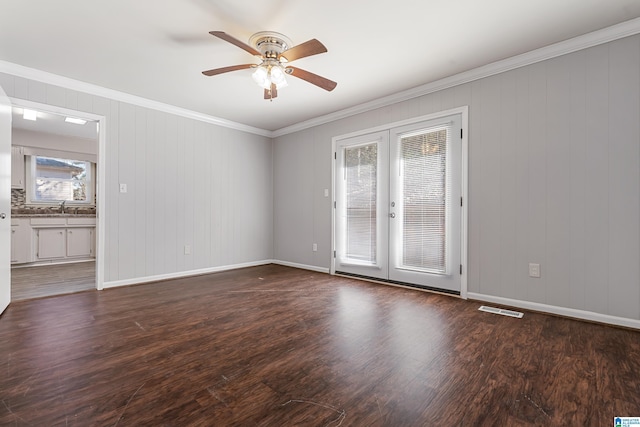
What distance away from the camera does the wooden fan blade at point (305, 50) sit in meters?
Answer: 2.23

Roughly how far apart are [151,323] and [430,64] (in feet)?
12.1

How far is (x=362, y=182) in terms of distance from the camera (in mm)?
4375

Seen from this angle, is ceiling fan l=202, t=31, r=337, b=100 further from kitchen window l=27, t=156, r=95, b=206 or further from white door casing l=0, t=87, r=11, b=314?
kitchen window l=27, t=156, r=95, b=206

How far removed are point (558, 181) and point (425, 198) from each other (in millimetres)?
1291

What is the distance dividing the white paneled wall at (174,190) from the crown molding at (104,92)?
0.06 metres

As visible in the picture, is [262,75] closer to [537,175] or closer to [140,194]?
[140,194]

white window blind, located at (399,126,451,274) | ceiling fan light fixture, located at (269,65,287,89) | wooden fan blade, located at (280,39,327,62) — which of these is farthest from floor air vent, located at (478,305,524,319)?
ceiling fan light fixture, located at (269,65,287,89)

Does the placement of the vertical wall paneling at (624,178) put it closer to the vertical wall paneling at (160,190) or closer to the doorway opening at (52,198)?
the vertical wall paneling at (160,190)

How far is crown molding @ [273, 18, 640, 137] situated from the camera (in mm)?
2476

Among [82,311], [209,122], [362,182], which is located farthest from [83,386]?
[209,122]

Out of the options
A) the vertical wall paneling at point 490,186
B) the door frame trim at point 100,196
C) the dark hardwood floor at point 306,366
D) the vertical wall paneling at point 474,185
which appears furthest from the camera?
the door frame trim at point 100,196

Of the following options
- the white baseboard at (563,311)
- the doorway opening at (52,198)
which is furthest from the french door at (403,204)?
the doorway opening at (52,198)

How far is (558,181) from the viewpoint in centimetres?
276

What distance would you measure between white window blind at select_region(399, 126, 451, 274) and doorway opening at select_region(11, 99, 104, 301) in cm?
467
